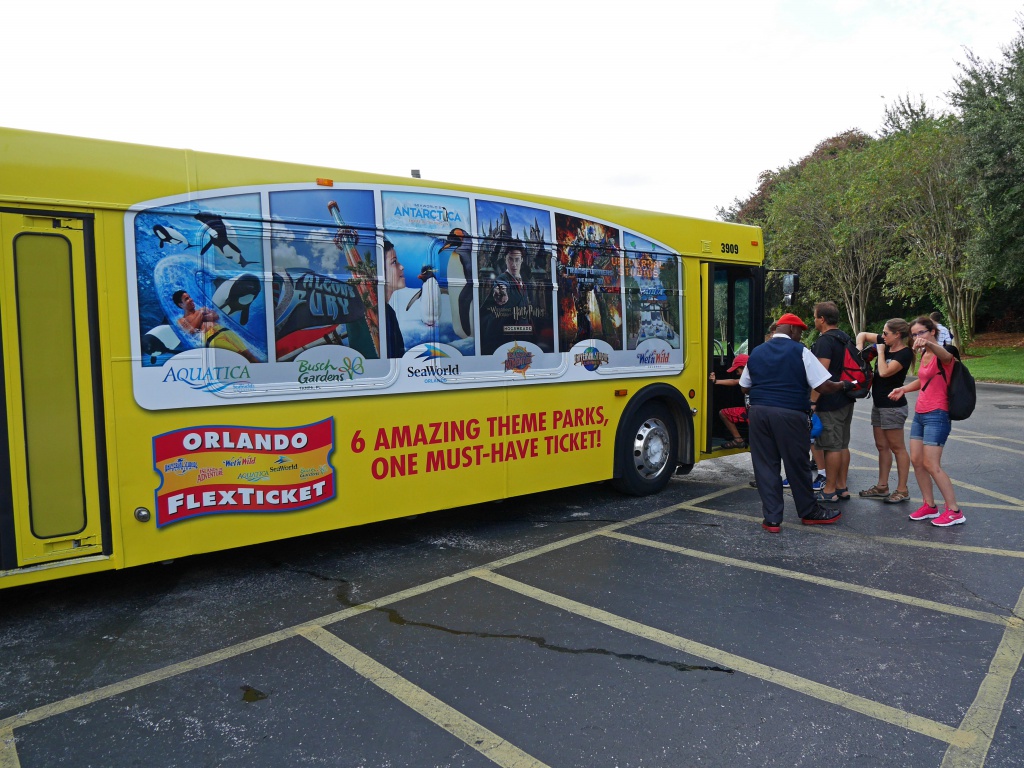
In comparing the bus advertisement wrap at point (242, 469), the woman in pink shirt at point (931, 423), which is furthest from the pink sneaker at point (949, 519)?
the bus advertisement wrap at point (242, 469)

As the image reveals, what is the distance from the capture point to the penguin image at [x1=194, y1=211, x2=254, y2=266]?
4.45 meters

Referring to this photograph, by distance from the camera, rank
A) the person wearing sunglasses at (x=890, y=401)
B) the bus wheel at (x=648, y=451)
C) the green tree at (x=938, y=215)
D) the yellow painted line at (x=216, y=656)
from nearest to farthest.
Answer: the yellow painted line at (x=216, y=656) → the person wearing sunglasses at (x=890, y=401) → the bus wheel at (x=648, y=451) → the green tree at (x=938, y=215)

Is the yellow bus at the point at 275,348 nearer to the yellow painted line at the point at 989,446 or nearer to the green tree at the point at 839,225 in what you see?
the yellow painted line at the point at 989,446

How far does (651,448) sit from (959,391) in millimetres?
2722

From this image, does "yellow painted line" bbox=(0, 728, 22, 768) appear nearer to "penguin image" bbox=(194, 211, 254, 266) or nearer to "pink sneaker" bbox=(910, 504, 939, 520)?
"penguin image" bbox=(194, 211, 254, 266)

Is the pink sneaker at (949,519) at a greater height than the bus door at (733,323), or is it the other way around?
the bus door at (733,323)

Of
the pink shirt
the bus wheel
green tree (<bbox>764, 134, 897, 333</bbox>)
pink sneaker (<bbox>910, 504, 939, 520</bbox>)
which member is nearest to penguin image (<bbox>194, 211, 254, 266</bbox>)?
the bus wheel

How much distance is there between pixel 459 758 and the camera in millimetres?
2855

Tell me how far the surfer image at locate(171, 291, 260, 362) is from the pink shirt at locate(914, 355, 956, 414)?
5.47 m

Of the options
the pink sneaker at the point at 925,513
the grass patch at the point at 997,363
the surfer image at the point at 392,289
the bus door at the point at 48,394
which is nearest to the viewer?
the bus door at the point at 48,394

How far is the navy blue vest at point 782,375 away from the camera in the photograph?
19.2 ft

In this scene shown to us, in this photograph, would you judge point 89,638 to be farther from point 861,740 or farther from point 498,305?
point 861,740

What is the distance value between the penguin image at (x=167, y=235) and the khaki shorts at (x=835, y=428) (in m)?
5.71

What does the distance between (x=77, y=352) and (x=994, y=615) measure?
218 inches
